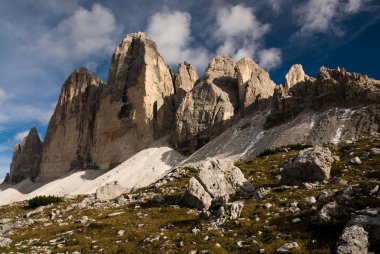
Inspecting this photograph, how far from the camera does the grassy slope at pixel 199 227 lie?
15273 mm

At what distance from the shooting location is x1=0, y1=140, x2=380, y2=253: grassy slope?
15.3 meters

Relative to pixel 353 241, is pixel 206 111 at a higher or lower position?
higher

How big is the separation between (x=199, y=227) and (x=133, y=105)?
117 meters

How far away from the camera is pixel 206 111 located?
11594cm

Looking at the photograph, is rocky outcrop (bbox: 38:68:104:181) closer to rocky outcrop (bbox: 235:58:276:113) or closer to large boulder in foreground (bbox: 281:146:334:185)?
rocky outcrop (bbox: 235:58:276:113)

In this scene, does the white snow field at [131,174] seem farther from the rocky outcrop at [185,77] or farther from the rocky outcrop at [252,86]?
the rocky outcrop at [185,77]

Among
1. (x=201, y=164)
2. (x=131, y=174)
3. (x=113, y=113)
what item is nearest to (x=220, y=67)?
(x=113, y=113)

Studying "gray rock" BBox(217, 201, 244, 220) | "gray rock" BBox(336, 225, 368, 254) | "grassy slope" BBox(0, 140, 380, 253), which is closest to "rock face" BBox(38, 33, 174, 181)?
"grassy slope" BBox(0, 140, 380, 253)

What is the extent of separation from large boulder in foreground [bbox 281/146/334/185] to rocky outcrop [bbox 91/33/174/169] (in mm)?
100872

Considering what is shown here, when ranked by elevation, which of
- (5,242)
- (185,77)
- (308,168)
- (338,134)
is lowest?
(5,242)

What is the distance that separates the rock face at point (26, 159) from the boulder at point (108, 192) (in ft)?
454

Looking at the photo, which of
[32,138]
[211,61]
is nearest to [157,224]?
[211,61]

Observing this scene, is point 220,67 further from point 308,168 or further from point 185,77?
point 308,168

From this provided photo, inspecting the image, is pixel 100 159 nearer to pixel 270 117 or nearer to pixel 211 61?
pixel 211 61
